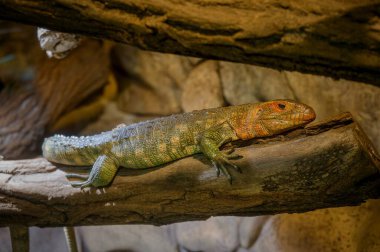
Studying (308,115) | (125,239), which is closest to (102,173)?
(308,115)

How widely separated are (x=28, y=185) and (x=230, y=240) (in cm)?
259

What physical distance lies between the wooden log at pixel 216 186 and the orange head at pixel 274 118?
0.07m

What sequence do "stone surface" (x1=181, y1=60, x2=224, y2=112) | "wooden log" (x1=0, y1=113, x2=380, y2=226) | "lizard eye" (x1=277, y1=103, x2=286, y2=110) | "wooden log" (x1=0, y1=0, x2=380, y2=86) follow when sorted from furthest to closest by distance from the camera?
"stone surface" (x1=181, y1=60, x2=224, y2=112) → "lizard eye" (x1=277, y1=103, x2=286, y2=110) → "wooden log" (x1=0, y1=113, x2=380, y2=226) → "wooden log" (x1=0, y1=0, x2=380, y2=86)

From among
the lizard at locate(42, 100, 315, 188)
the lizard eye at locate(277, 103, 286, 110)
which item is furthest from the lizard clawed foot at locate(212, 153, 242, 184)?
the lizard eye at locate(277, 103, 286, 110)

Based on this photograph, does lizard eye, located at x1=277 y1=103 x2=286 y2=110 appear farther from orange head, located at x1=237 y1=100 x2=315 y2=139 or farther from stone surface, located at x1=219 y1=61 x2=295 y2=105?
stone surface, located at x1=219 y1=61 x2=295 y2=105

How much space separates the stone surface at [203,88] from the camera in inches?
219

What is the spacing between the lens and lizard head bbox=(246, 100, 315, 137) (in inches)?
115

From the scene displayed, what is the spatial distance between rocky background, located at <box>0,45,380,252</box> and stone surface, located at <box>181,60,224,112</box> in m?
0.01

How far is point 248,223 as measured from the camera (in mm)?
4789

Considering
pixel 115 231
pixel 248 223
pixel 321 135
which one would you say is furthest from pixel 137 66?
pixel 321 135

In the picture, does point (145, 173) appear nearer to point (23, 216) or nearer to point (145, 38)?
point (23, 216)

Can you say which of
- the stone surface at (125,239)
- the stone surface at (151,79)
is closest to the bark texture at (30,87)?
the stone surface at (151,79)

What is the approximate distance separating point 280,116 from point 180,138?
2.67ft

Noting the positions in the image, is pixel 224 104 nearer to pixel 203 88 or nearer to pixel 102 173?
pixel 203 88
